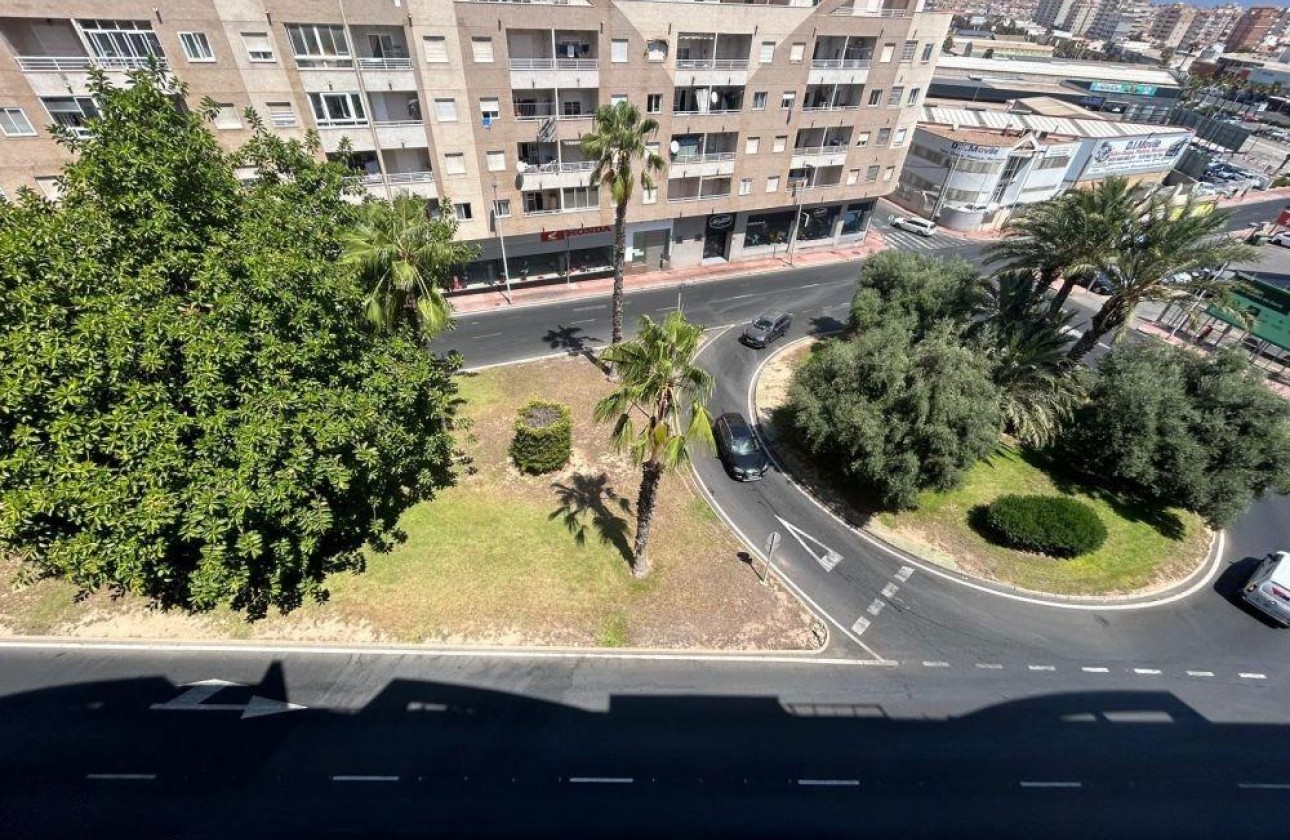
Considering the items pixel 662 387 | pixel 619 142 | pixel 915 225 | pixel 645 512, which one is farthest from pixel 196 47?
pixel 915 225

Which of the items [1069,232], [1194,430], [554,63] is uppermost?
[554,63]

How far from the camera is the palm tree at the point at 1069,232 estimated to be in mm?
26312

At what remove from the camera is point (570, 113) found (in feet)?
129

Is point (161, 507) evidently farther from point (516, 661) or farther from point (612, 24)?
point (612, 24)

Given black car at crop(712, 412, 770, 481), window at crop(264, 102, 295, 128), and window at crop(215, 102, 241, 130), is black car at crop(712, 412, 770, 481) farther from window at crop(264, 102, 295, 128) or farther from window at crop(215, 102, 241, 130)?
window at crop(215, 102, 241, 130)

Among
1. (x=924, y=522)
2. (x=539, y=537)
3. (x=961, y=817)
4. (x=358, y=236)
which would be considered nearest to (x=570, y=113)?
(x=358, y=236)

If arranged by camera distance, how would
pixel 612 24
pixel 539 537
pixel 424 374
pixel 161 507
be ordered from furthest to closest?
pixel 612 24, pixel 539 537, pixel 424 374, pixel 161 507

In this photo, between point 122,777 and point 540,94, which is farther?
point 540,94

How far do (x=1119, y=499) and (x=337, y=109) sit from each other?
168ft

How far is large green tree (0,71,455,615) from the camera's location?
1265cm

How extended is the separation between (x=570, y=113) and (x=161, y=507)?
122ft

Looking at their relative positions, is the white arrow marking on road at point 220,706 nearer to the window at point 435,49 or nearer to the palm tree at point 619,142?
the palm tree at point 619,142

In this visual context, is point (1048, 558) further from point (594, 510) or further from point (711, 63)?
point (711, 63)

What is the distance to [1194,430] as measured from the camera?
961 inches
